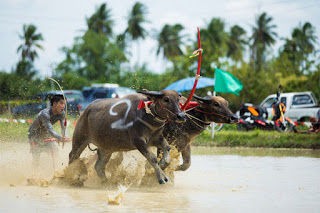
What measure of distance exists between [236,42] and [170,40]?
23.8 ft

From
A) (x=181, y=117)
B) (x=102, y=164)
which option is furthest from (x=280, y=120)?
(x=181, y=117)

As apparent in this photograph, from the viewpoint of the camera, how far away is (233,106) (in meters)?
42.2

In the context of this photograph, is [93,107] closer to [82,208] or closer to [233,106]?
[82,208]

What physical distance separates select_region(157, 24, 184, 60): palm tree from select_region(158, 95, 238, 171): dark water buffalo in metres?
62.9

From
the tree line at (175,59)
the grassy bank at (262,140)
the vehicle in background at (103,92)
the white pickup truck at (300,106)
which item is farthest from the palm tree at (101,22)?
the grassy bank at (262,140)

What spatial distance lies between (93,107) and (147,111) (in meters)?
1.56

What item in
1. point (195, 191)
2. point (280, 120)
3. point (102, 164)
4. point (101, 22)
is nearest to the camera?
point (195, 191)

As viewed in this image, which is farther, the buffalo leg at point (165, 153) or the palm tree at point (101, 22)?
the palm tree at point (101, 22)

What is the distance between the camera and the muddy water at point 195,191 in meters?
9.90

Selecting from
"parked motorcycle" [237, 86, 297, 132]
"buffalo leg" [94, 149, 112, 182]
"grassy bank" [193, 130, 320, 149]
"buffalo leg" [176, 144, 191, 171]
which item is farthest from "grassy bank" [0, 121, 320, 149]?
"buffalo leg" [94, 149, 112, 182]

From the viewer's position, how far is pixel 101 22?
70750 mm

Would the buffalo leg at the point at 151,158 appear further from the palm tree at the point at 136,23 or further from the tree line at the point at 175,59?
the palm tree at the point at 136,23

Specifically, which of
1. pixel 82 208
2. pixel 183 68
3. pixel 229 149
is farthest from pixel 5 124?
pixel 183 68

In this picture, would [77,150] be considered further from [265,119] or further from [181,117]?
[265,119]
